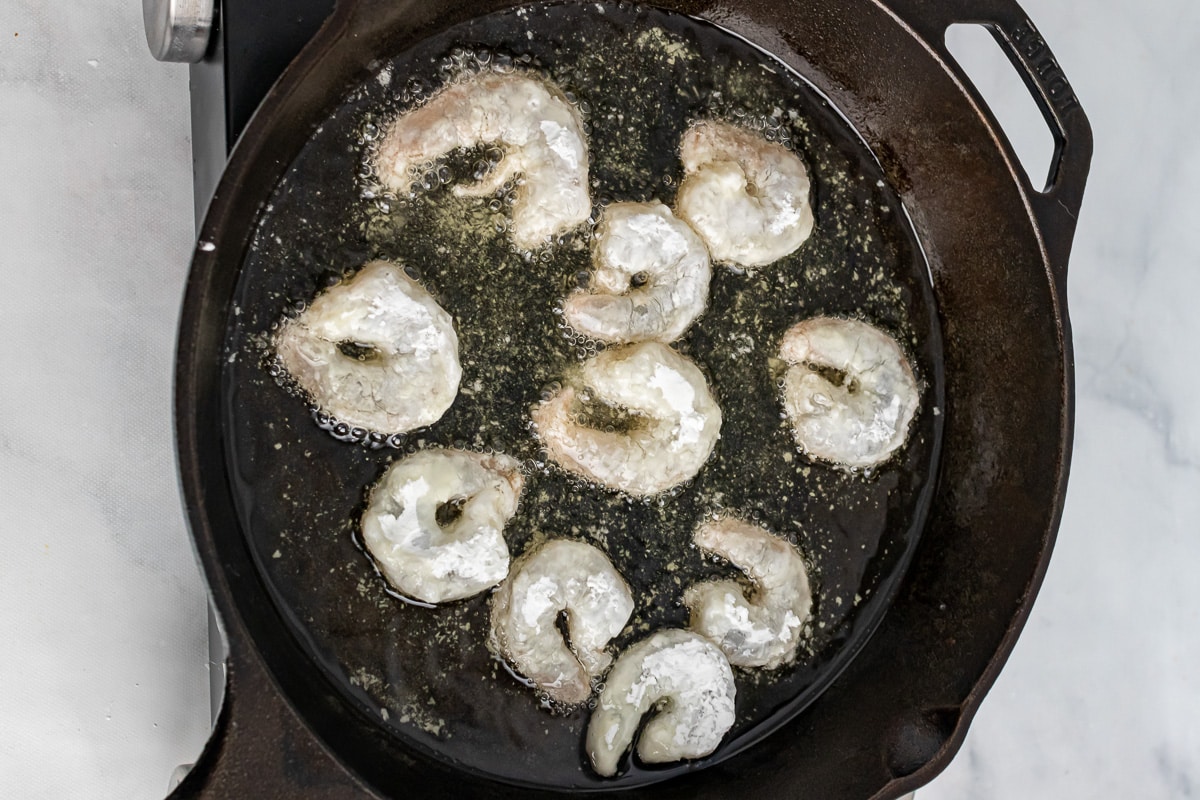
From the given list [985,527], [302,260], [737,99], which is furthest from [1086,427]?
[302,260]

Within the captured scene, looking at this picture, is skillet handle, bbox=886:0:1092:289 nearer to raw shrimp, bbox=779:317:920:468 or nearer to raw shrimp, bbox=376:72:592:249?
raw shrimp, bbox=779:317:920:468

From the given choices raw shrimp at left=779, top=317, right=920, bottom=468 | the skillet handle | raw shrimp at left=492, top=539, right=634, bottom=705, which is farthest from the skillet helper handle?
the skillet handle

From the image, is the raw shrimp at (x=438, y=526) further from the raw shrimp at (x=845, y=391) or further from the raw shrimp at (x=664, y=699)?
the raw shrimp at (x=845, y=391)

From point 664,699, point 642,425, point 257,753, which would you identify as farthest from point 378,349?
point 664,699

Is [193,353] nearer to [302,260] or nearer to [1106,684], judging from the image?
[302,260]

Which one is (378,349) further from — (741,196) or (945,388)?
(945,388)
